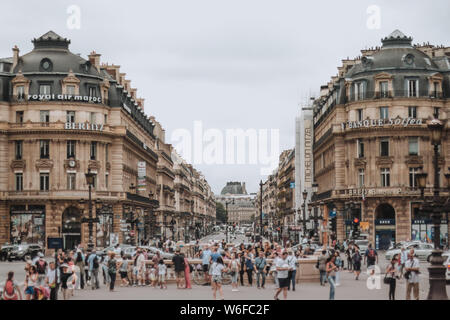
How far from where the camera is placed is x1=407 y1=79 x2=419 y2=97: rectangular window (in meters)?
74.4

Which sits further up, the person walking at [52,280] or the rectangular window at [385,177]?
the rectangular window at [385,177]

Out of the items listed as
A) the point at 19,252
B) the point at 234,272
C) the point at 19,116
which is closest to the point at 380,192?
the point at 19,252

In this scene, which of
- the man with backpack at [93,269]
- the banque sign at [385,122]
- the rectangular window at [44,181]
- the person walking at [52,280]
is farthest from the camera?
the banque sign at [385,122]

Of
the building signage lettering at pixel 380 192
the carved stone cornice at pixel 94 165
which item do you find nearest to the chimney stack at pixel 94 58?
the carved stone cornice at pixel 94 165

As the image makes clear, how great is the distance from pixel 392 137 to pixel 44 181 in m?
32.9

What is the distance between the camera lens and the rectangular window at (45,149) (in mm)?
72875

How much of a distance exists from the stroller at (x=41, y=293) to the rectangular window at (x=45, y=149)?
48425 millimetres

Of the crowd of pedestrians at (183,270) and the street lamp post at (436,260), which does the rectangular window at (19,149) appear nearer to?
the crowd of pedestrians at (183,270)

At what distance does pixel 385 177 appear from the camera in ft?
244

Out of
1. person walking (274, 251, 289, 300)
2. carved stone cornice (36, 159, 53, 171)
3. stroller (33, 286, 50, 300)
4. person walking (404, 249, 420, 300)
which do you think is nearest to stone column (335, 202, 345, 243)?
carved stone cornice (36, 159, 53, 171)

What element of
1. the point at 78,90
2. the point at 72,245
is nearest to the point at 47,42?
the point at 78,90

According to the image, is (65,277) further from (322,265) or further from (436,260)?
(436,260)

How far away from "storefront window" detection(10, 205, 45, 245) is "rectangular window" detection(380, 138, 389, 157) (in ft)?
106
